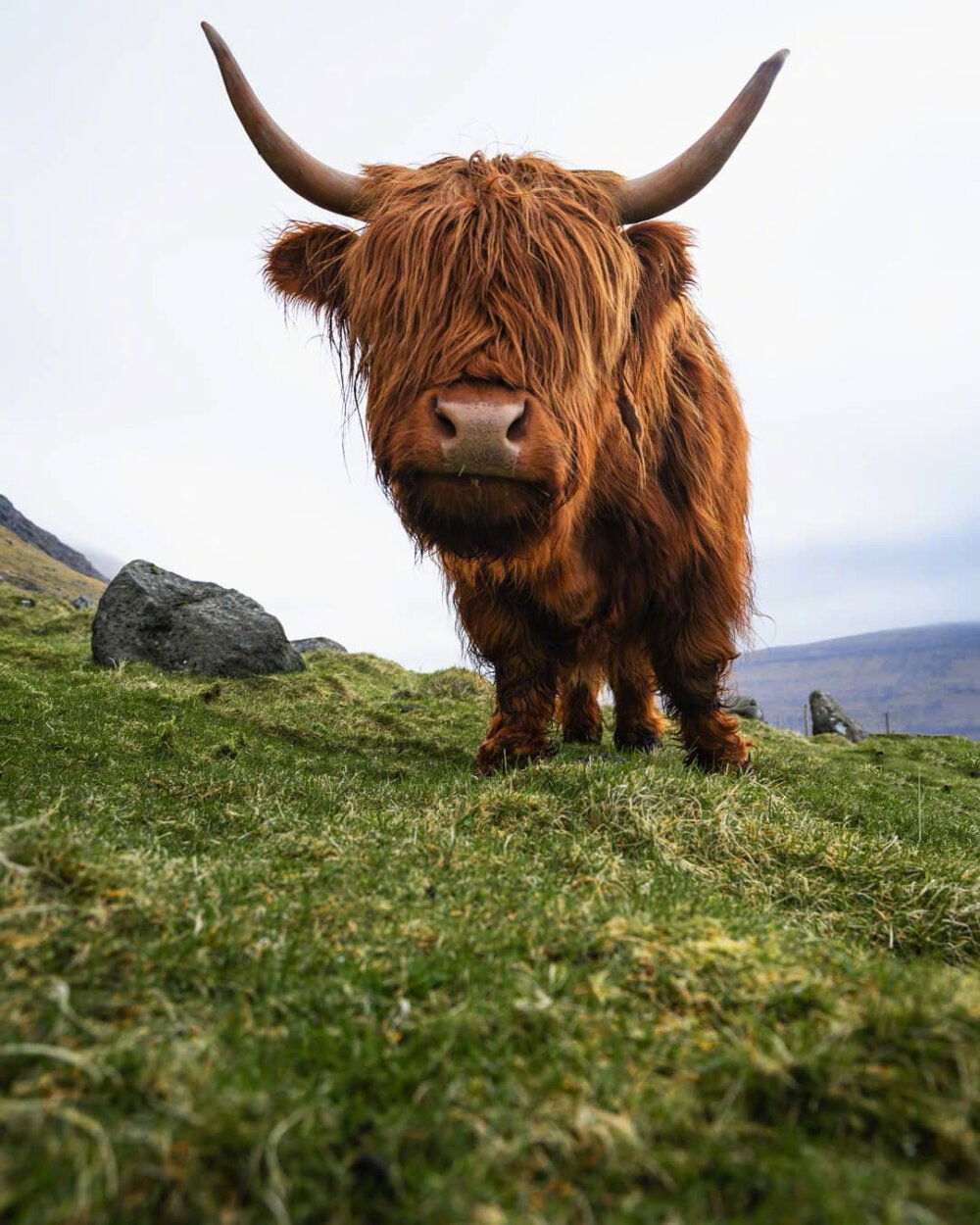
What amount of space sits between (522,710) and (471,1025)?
12.6ft

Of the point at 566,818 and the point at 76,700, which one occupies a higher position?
the point at 566,818

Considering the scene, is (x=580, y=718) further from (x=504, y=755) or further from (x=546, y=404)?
(x=546, y=404)

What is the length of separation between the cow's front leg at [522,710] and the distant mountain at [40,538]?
14135cm

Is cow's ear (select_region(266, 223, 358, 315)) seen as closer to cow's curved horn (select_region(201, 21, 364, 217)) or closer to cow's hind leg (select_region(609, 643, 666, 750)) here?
cow's curved horn (select_region(201, 21, 364, 217))

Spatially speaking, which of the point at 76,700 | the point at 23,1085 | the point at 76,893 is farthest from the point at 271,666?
the point at 23,1085

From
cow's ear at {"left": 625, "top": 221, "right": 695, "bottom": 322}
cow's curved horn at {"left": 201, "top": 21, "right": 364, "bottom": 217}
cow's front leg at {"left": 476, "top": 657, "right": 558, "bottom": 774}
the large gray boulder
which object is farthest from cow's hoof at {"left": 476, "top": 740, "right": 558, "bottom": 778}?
the large gray boulder

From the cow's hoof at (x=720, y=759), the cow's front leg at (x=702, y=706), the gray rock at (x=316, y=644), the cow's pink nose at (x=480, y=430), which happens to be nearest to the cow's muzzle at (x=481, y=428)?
the cow's pink nose at (x=480, y=430)

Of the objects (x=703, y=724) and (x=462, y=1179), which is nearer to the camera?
(x=462, y=1179)

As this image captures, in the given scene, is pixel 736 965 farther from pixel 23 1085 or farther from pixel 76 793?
pixel 76 793

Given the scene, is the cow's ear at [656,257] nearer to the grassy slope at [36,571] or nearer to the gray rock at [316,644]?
the gray rock at [316,644]

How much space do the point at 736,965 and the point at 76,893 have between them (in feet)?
4.63

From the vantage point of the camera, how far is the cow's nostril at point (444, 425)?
3332 mm

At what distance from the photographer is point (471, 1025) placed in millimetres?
1480

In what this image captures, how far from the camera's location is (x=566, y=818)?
338 centimetres
